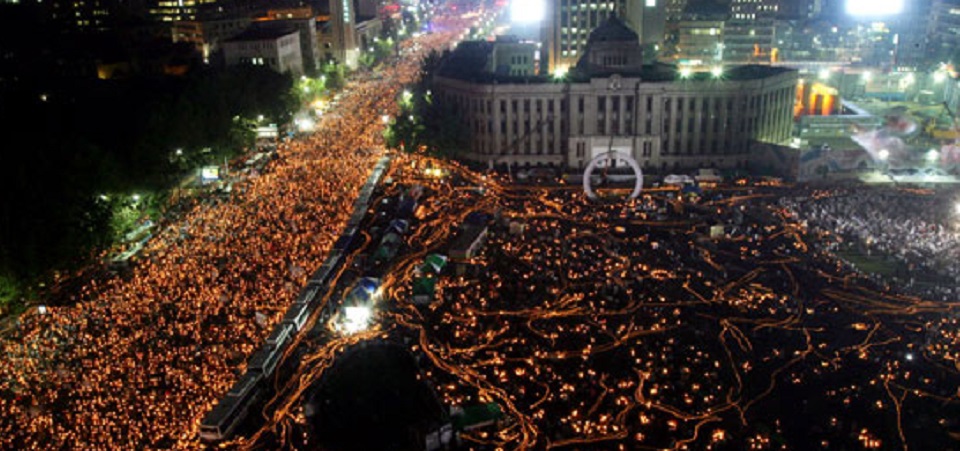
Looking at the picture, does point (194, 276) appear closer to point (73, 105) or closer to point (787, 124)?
point (73, 105)

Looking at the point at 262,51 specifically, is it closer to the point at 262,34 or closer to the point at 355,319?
the point at 262,34

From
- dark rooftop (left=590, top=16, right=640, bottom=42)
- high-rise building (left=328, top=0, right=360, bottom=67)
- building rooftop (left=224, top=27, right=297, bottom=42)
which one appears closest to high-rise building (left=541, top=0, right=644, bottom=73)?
dark rooftop (left=590, top=16, right=640, bottom=42)

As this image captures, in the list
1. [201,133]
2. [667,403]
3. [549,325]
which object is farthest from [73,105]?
[667,403]

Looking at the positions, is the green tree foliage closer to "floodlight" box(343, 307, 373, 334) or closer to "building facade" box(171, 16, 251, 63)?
"floodlight" box(343, 307, 373, 334)

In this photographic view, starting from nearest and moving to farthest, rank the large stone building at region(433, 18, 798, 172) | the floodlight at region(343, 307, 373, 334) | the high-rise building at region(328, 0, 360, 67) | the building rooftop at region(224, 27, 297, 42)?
the floodlight at region(343, 307, 373, 334) < the large stone building at region(433, 18, 798, 172) < the building rooftop at region(224, 27, 297, 42) < the high-rise building at region(328, 0, 360, 67)

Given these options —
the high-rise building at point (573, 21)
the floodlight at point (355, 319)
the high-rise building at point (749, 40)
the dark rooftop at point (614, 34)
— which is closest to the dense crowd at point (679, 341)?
the floodlight at point (355, 319)

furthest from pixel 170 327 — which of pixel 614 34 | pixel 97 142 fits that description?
pixel 614 34
